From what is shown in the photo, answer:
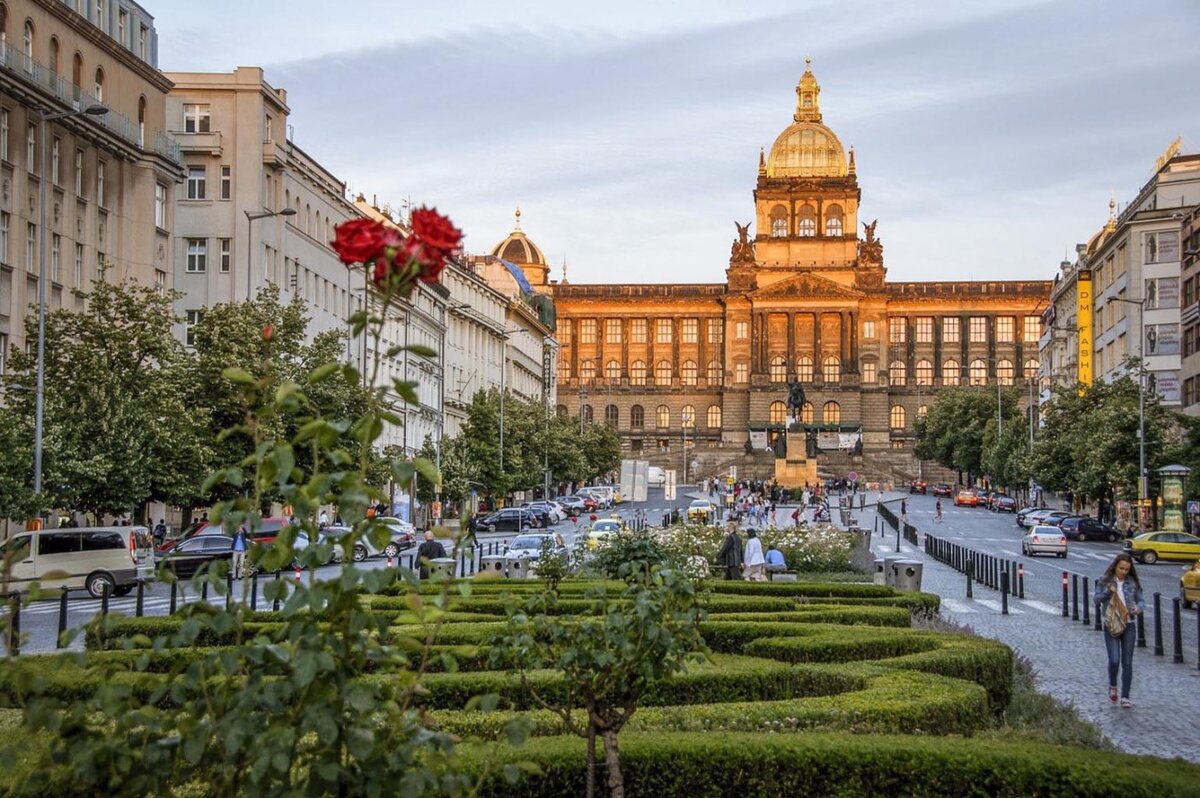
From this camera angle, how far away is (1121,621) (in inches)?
807

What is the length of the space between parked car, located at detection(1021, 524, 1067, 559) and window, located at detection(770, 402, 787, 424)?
123458 millimetres

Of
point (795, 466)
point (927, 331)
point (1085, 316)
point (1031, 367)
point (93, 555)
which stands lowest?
point (93, 555)

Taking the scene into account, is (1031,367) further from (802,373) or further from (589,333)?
(589,333)

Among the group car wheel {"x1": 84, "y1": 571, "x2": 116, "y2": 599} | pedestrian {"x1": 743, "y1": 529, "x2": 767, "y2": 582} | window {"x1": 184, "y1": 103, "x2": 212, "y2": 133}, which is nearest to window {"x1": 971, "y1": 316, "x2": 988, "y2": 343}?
window {"x1": 184, "y1": 103, "x2": 212, "y2": 133}

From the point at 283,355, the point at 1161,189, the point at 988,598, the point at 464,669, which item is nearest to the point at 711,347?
the point at 1161,189

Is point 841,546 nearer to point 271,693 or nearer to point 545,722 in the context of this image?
point 545,722

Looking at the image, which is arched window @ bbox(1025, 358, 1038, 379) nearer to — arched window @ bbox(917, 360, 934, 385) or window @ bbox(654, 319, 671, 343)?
arched window @ bbox(917, 360, 934, 385)

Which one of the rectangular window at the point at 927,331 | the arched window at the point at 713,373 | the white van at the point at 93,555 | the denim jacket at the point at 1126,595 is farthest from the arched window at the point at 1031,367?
the denim jacket at the point at 1126,595

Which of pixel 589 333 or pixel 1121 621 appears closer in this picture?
pixel 1121 621

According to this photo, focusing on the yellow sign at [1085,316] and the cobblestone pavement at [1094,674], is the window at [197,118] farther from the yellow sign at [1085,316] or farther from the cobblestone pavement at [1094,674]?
the yellow sign at [1085,316]

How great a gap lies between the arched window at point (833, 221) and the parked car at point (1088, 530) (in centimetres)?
11741

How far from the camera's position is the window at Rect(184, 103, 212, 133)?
73750 mm

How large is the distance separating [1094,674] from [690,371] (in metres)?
172

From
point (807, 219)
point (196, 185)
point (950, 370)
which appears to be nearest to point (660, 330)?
point (807, 219)
